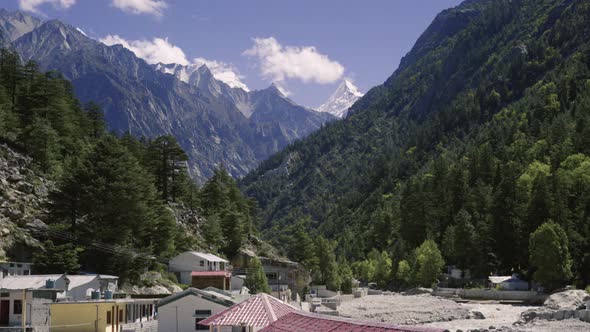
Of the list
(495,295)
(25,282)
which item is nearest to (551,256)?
(495,295)

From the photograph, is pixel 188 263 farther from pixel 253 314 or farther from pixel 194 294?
pixel 253 314

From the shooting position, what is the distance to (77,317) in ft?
161

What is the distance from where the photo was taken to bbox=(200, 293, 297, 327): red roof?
32.0 m

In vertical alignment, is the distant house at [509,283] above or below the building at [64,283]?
below

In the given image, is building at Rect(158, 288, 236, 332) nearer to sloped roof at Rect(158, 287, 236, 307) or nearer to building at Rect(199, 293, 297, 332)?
sloped roof at Rect(158, 287, 236, 307)

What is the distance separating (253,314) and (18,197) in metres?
50.1

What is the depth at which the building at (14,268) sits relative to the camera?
190ft

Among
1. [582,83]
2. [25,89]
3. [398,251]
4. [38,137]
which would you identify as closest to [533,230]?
[398,251]

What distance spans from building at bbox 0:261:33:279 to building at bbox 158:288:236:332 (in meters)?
17.1

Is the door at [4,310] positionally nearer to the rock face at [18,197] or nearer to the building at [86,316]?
the building at [86,316]

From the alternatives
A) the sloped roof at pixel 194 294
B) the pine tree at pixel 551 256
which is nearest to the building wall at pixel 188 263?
the sloped roof at pixel 194 294

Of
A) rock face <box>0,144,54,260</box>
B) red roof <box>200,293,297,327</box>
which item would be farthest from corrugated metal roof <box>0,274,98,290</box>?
red roof <box>200,293,297,327</box>

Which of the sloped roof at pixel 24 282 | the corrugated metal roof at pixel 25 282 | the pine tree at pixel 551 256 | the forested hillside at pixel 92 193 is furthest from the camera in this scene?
the pine tree at pixel 551 256

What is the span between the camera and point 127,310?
2190 inches
